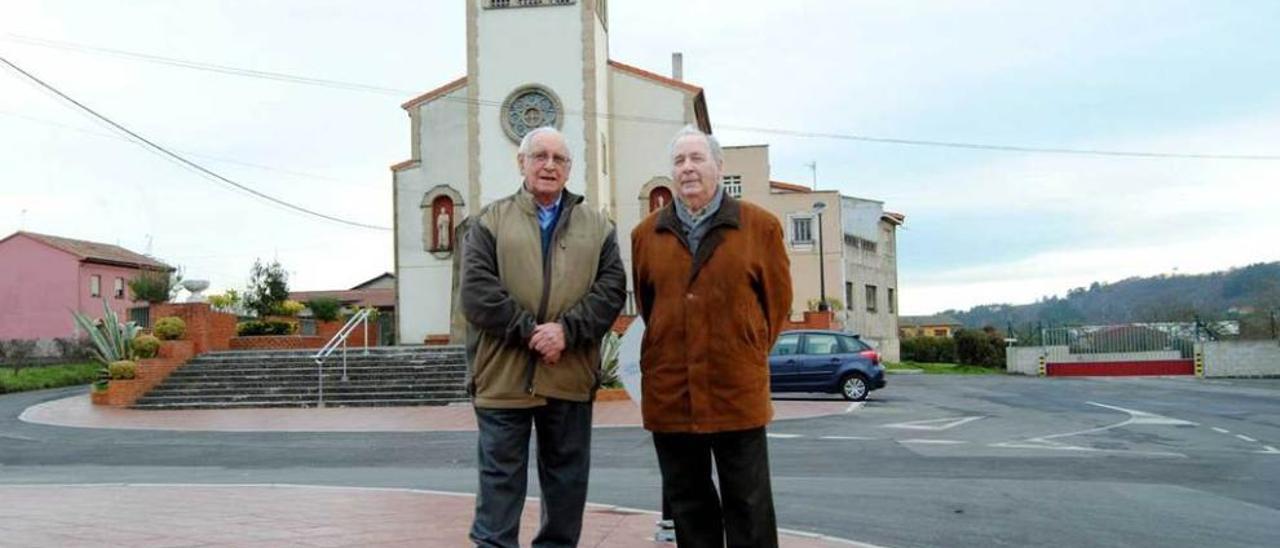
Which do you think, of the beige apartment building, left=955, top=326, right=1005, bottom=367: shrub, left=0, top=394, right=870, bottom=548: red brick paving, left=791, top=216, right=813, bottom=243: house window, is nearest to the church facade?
the beige apartment building

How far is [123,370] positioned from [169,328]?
75.4 inches

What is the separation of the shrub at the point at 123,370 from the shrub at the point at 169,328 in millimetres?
1572

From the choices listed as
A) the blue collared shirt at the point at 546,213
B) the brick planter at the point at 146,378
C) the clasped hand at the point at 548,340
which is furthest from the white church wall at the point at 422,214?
the clasped hand at the point at 548,340

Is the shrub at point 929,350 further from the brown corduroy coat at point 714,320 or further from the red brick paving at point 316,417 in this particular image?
the brown corduroy coat at point 714,320

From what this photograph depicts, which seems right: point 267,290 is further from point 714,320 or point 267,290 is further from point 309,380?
point 714,320

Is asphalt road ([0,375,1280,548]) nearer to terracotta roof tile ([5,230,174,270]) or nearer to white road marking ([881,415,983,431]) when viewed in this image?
white road marking ([881,415,983,431])

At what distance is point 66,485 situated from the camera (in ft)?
30.9

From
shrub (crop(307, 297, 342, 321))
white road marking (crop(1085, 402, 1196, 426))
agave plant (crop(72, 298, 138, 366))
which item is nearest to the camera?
white road marking (crop(1085, 402, 1196, 426))

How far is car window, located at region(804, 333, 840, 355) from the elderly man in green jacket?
1741 centimetres

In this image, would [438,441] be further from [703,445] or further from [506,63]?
[506,63]

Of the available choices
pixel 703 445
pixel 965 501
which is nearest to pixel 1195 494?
pixel 965 501

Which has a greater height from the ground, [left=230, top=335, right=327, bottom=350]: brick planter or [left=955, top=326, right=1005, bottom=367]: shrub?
[left=230, top=335, right=327, bottom=350]: brick planter

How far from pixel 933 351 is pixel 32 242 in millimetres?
43944

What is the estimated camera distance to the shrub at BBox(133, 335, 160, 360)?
22312 mm
